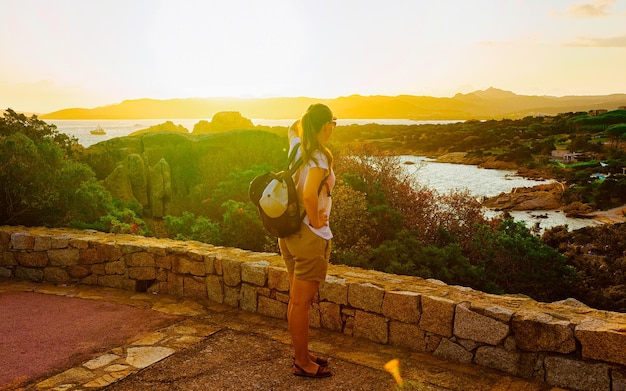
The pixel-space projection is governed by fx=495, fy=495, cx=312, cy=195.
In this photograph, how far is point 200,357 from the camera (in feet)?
13.5

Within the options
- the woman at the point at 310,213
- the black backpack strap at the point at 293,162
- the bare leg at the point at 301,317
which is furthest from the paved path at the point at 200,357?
the black backpack strap at the point at 293,162

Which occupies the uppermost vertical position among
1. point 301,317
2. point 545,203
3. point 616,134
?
point 616,134

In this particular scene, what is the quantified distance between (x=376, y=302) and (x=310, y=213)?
4.60 ft

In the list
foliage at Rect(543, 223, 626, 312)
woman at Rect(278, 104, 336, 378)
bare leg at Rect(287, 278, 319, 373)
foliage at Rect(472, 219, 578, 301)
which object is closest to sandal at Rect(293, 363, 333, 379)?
bare leg at Rect(287, 278, 319, 373)

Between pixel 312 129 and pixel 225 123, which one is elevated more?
pixel 225 123

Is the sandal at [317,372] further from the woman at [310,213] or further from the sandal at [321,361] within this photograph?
the woman at [310,213]

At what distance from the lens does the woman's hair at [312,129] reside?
3334 mm

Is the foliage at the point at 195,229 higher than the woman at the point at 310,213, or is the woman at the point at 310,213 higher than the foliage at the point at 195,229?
the woman at the point at 310,213

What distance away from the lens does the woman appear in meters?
3.31

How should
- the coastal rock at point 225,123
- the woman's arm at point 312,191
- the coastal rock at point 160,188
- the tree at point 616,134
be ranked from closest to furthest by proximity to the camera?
the woman's arm at point 312,191, the coastal rock at point 160,188, the coastal rock at point 225,123, the tree at point 616,134

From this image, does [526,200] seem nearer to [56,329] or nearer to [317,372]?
[317,372]

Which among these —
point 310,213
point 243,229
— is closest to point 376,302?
point 310,213

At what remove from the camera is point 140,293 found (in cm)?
587

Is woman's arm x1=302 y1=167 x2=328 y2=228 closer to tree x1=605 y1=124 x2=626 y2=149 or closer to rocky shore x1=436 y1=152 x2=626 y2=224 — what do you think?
rocky shore x1=436 y1=152 x2=626 y2=224
